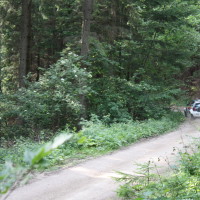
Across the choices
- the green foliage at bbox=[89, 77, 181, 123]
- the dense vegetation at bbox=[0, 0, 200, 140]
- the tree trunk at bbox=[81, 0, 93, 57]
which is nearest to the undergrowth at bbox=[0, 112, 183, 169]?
the dense vegetation at bbox=[0, 0, 200, 140]

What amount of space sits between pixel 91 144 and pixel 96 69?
26.7 ft

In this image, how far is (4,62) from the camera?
951 inches

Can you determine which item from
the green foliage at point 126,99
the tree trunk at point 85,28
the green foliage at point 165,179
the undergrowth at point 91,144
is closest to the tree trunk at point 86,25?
the tree trunk at point 85,28

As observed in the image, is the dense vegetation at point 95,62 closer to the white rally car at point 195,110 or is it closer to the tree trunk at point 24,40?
the tree trunk at point 24,40

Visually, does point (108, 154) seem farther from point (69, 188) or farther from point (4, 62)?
point (4, 62)

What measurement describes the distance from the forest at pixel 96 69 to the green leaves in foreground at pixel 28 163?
379 inches

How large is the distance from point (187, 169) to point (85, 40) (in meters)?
10.6

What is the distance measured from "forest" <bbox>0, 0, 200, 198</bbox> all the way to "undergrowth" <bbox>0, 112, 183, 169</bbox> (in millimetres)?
54

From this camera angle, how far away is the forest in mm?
13453

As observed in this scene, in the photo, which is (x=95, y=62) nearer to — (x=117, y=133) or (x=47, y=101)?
(x=47, y=101)

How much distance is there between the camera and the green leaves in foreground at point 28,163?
3.53 feet

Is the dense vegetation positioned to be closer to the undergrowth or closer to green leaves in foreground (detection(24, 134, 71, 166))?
the undergrowth

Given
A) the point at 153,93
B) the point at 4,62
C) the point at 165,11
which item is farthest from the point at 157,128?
the point at 4,62

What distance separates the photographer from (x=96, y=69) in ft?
60.9
